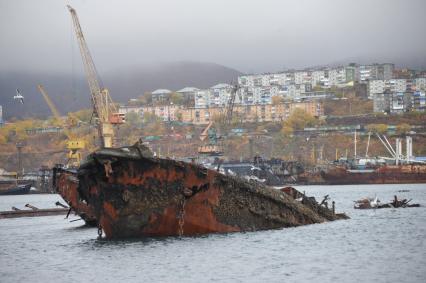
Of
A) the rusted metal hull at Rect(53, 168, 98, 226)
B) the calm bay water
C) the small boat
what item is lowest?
the small boat

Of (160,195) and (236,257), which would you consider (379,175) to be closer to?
(160,195)

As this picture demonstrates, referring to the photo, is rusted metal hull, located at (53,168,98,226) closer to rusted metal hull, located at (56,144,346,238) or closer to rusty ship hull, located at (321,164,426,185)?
rusted metal hull, located at (56,144,346,238)

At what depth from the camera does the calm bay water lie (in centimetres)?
3359

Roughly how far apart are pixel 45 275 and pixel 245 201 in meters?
11.0

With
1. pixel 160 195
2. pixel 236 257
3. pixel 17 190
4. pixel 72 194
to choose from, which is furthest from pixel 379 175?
pixel 236 257

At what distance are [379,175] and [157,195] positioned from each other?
4744 inches

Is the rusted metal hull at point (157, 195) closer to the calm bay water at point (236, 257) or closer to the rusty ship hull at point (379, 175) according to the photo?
the calm bay water at point (236, 257)

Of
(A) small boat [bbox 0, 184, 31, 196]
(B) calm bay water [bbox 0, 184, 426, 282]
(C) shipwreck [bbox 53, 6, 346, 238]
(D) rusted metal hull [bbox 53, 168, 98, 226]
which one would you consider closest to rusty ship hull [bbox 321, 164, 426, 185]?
(A) small boat [bbox 0, 184, 31, 196]

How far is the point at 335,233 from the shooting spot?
46281 mm

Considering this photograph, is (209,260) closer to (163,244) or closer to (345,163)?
(163,244)

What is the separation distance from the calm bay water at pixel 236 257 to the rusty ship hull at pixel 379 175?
107 metres

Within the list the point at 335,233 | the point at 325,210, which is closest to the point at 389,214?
the point at 325,210

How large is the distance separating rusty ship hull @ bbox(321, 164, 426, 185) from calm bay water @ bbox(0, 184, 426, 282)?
352ft

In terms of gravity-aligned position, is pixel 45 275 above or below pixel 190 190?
below
